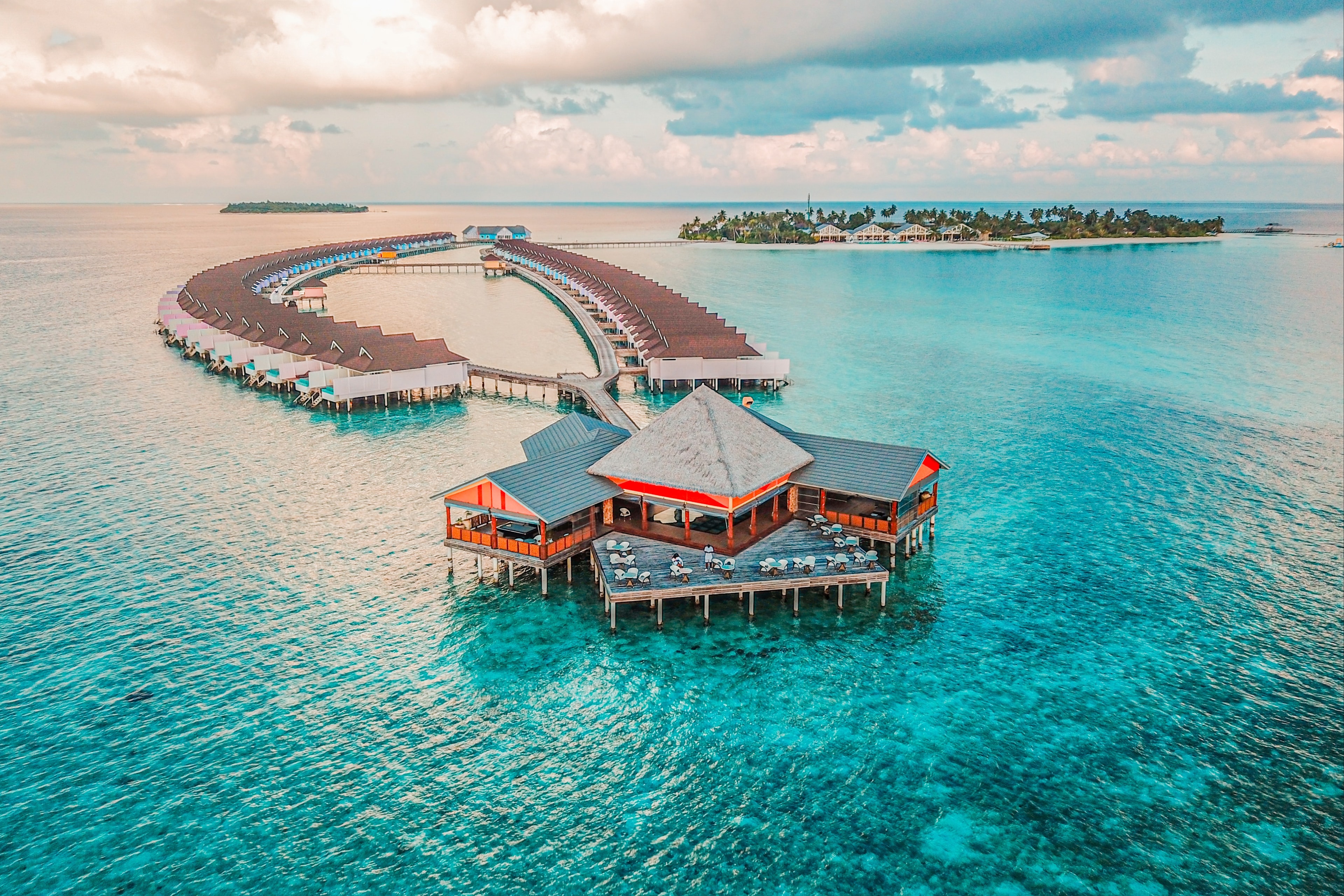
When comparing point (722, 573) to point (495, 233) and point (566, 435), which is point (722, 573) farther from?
point (495, 233)

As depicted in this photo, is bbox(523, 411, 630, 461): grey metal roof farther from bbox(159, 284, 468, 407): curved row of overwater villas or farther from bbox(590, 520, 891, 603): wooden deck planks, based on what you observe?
bbox(159, 284, 468, 407): curved row of overwater villas

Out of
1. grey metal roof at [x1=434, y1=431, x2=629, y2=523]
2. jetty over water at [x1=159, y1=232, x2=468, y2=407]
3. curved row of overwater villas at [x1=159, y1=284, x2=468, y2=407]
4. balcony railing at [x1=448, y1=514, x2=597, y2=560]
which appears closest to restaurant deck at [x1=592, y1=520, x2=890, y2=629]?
balcony railing at [x1=448, y1=514, x2=597, y2=560]

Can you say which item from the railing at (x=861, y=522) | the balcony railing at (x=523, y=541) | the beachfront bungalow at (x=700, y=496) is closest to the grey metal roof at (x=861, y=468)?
the beachfront bungalow at (x=700, y=496)

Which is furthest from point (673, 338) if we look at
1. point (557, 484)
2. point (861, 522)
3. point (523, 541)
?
point (523, 541)

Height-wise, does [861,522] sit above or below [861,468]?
below

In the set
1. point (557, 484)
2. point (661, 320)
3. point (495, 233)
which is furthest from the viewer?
point (495, 233)

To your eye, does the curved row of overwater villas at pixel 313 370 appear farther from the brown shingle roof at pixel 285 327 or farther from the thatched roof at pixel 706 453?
the thatched roof at pixel 706 453
